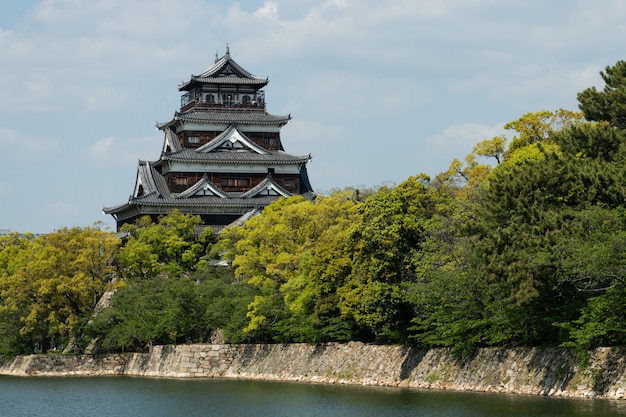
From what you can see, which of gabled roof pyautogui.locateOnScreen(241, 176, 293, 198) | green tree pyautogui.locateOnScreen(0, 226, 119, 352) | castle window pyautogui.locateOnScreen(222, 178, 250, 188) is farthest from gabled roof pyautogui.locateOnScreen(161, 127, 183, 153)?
green tree pyautogui.locateOnScreen(0, 226, 119, 352)

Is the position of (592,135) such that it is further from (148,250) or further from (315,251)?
Answer: (148,250)

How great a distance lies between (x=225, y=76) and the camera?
7800cm

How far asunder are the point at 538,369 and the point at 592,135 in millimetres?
6445

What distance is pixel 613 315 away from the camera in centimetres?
3012

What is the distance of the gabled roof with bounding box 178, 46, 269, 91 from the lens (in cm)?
7669

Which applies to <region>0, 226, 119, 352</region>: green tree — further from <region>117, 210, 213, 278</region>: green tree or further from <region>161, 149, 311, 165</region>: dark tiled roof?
<region>161, 149, 311, 165</region>: dark tiled roof

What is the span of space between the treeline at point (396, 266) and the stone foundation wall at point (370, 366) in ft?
2.08

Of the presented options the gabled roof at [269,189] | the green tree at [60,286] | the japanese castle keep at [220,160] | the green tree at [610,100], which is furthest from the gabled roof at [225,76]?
the green tree at [610,100]

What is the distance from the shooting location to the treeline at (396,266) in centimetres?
3075

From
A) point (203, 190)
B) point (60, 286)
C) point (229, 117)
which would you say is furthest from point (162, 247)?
point (229, 117)

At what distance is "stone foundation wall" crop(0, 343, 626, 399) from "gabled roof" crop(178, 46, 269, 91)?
85.0ft

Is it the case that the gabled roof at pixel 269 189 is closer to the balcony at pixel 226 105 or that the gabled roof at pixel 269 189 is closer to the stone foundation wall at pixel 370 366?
the balcony at pixel 226 105

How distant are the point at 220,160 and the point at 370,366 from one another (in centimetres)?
3352

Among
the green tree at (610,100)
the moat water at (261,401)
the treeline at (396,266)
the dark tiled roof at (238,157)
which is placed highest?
the dark tiled roof at (238,157)
